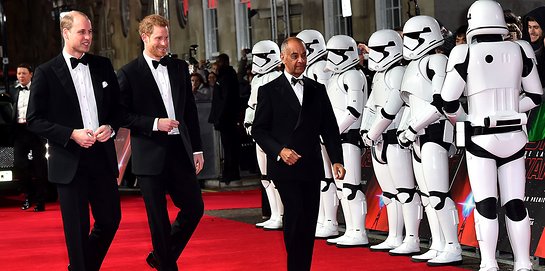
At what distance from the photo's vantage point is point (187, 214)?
7809mm

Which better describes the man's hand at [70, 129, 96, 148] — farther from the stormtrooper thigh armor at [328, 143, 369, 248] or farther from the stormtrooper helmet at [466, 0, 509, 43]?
the stormtrooper thigh armor at [328, 143, 369, 248]

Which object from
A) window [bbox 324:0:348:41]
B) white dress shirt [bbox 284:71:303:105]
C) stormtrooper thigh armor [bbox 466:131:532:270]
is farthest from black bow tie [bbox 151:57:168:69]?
window [bbox 324:0:348:41]

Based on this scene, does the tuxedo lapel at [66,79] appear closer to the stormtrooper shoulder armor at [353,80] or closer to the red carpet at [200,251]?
the red carpet at [200,251]

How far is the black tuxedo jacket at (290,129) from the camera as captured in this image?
22.9 feet

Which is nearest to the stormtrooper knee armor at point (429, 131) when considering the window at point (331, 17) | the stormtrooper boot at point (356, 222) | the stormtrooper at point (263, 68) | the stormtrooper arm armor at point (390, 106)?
the stormtrooper arm armor at point (390, 106)

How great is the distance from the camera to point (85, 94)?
707 cm

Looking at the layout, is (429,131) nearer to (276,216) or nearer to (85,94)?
(85,94)

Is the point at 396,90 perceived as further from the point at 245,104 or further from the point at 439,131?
the point at 245,104

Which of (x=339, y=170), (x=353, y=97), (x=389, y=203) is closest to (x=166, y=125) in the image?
(x=339, y=170)

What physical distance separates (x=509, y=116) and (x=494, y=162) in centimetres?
33

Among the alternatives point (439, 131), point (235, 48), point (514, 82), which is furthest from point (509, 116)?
point (235, 48)

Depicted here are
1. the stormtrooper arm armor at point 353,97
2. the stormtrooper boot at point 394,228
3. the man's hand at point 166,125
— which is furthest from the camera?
the stormtrooper arm armor at point 353,97

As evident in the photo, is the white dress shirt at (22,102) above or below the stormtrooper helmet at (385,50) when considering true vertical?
below

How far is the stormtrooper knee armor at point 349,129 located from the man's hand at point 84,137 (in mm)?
3713
